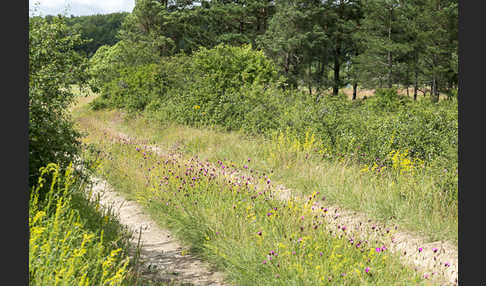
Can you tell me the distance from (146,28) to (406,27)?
23800 mm

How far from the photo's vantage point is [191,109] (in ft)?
50.1

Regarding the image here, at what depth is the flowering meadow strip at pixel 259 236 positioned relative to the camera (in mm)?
3787

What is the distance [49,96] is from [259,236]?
117 inches

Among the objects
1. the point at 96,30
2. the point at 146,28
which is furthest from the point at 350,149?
the point at 96,30

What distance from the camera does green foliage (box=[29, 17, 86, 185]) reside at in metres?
4.62

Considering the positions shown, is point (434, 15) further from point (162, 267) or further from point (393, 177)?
point (162, 267)

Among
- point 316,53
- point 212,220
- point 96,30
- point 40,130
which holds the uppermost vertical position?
point 96,30

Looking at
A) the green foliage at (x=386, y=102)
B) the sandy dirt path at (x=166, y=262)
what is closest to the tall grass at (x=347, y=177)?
the sandy dirt path at (x=166, y=262)

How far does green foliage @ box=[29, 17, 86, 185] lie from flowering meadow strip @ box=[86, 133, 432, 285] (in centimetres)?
179

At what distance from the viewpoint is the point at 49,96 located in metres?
4.99

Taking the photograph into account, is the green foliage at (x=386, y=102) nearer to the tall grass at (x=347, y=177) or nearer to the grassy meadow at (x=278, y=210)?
the tall grass at (x=347, y=177)

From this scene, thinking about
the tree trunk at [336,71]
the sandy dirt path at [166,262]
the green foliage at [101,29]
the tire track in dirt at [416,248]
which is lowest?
the sandy dirt path at [166,262]

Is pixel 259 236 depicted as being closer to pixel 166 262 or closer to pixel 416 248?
pixel 166 262

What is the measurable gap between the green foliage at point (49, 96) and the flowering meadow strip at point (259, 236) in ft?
5.88
